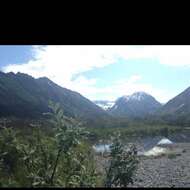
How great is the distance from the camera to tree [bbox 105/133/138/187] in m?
5.48

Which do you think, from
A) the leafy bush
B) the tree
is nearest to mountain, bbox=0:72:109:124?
the tree

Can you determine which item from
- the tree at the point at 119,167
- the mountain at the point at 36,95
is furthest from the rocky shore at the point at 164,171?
the mountain at the point at 36,95

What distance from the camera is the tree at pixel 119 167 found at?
18.0 ft

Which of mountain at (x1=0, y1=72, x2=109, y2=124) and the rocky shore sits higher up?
mountain at (x1=0, y1=72, x2=109, y2=124)

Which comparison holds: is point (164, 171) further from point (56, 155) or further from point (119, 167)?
point (56, 155)

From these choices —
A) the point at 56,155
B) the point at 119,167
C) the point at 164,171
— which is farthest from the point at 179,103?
the point at 56,155

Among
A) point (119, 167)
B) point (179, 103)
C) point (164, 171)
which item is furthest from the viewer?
point (179, 103)

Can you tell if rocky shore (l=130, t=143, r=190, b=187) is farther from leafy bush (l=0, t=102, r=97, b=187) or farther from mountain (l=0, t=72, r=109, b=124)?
mountain (l=0, t=72, r=109, b=124)

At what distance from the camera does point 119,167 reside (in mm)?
5625

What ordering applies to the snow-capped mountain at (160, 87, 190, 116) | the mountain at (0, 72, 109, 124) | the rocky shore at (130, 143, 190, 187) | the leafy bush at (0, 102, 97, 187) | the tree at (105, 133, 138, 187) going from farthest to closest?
the snow-capped mountain at (160, 87, 190, 116)
the mountain at (0, 72, 109, 124)
the rocky shore at (130, 143, 190, 187)
the tree at (105, 133, 138, 187)
the leafy bush at (0, 102, 97, 187)
